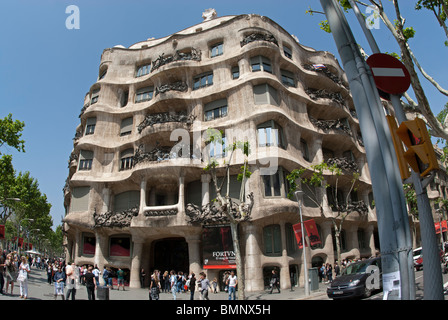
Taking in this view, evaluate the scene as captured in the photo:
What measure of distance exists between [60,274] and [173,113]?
17928 mm

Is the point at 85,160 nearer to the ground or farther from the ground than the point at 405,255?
farther from the ground

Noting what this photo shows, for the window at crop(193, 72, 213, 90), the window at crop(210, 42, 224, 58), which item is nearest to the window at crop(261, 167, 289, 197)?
the window at crop(193, 72, 213, 90)

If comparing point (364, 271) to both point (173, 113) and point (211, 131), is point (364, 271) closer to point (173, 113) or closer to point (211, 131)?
point (211, 131)

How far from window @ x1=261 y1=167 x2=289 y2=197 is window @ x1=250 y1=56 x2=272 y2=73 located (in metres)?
9.31

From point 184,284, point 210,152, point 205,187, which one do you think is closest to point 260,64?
point 210,152

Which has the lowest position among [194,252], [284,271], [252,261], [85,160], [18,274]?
[284,271]

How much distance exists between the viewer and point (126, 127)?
99.5 ft

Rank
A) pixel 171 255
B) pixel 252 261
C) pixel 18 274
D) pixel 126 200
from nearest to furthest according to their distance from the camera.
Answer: pixel 18 274, pixel 252 261, pixel 171 255, pixel 126 200

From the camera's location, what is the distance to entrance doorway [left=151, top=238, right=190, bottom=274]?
2719 centimetres

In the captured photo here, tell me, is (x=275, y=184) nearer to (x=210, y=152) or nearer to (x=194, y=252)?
(x=210, y=152)

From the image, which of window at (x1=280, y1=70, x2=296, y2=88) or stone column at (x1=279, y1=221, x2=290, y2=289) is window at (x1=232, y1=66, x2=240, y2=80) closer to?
window at (x1=280, y1=70, x2=296, y2=88)

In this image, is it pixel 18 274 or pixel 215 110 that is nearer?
pixel 18 274

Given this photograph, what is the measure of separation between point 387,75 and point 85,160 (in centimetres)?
2955

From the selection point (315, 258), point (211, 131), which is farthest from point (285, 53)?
point (315, 258)
